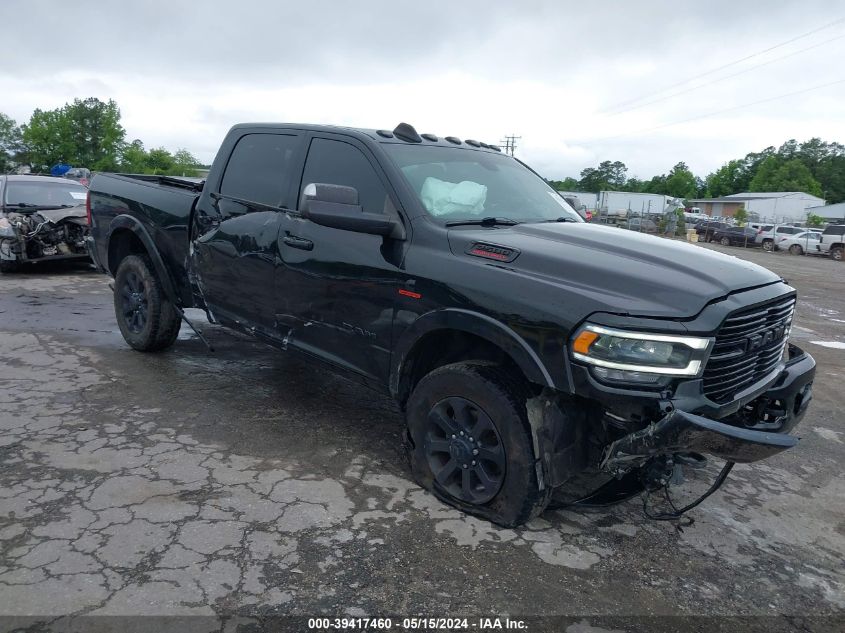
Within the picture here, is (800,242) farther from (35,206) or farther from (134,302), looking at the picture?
(134,302)

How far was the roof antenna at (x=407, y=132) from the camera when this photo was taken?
4.09 meters

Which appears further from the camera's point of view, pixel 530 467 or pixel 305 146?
pixel 305 146

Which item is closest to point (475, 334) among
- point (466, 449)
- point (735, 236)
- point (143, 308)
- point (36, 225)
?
point (466, 449)

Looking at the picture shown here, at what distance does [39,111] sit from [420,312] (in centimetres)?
10166

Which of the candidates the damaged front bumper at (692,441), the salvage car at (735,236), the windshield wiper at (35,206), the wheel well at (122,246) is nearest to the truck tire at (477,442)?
the damaged front bumper at (692,441)

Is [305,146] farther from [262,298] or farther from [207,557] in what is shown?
[207,557]

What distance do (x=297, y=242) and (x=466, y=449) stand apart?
5.48 feet

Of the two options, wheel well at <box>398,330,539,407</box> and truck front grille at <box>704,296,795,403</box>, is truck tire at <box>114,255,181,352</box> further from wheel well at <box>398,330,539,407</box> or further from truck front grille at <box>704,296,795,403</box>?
truck front grille at <box>704,296,795,403</box>

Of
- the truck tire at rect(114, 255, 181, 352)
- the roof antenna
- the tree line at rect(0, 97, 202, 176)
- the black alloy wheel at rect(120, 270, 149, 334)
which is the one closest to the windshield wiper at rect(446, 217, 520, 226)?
the roof antenna

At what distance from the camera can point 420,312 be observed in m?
3.34

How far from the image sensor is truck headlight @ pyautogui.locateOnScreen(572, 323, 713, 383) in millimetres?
2658

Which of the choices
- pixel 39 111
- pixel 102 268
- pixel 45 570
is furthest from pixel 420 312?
pixel 39 111

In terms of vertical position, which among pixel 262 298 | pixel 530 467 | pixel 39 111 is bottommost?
pixel 530 467

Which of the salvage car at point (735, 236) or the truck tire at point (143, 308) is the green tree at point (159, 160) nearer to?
the salvage car at point (735, 236)
